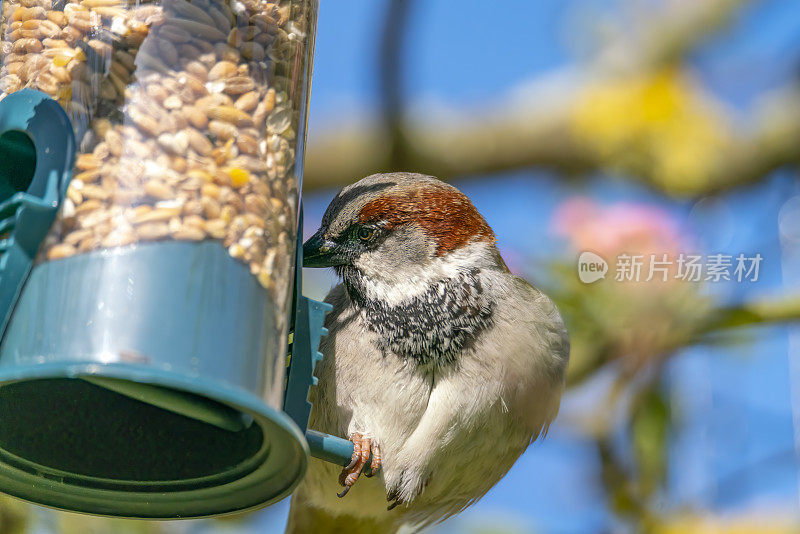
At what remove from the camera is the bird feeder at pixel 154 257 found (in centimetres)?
197

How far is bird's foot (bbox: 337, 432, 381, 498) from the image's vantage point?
2.87 meters

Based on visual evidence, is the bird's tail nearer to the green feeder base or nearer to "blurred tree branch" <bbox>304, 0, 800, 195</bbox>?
the green feeder base

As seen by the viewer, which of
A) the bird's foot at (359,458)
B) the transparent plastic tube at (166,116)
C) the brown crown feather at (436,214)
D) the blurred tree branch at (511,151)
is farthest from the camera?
the blurred tree branch at (511,151)

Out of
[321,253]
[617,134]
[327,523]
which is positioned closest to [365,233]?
[321,253]

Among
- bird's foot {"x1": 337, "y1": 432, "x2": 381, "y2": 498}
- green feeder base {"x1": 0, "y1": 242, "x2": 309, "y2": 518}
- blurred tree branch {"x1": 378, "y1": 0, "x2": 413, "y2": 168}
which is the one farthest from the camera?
blurred tree branch {"x1": 378, "y1": 0, "x2": 413, "y2": 168}

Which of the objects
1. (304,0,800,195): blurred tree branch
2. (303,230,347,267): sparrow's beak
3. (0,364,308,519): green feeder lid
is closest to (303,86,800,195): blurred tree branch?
(304,0,800,195): blurred tree branch

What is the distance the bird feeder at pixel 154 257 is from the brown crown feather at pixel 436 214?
518 millimetres

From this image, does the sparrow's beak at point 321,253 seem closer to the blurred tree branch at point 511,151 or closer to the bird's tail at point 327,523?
the bird's tail at point 327,523

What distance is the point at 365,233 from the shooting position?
2963mm

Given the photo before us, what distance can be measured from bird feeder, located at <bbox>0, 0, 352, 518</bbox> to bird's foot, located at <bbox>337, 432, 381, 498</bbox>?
360 mm

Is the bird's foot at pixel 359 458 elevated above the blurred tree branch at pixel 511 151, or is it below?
below

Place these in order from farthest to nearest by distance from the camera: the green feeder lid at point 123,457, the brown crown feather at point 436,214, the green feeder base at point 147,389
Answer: the brown crown feather at point 436,214 → the green feeder lid at point 123,457 → the green feeder base at point 147,389

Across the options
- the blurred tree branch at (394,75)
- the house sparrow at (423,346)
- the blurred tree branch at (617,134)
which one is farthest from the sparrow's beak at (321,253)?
the blurred tree branch at (617,134)

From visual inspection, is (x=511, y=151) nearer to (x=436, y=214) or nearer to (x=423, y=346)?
(x=436, y=214)
